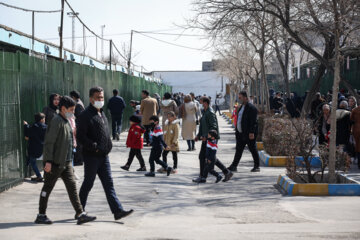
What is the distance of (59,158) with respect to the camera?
7594 millimetres

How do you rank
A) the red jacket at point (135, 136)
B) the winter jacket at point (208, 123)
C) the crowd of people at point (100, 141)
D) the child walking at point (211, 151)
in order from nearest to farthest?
the crowd of people at point (100, 141), the child walking at point (211, 151), the winter jacket at point (208, 123), the red jacket at point (135, 136)

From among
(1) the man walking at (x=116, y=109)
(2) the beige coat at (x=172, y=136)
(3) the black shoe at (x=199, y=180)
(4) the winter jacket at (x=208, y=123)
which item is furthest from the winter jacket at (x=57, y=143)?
(1) the man walking at (x=116, y=109)

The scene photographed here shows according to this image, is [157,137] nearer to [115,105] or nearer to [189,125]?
[189,125]

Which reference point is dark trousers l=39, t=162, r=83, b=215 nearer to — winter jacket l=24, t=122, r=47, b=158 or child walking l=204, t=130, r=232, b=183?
winter jacket l=24, t=122, r=47, b=158

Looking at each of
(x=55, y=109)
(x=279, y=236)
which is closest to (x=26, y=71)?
(x=55, y=109)

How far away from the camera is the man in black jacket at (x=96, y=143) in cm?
779

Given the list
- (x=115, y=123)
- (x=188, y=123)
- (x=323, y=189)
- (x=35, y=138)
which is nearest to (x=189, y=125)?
(x=188, y=123)

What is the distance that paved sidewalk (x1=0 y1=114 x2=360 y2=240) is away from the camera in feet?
23.4

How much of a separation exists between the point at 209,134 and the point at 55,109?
120 inches

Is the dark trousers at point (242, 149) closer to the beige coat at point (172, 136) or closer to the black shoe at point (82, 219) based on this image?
the beige coat at point (172, 136)

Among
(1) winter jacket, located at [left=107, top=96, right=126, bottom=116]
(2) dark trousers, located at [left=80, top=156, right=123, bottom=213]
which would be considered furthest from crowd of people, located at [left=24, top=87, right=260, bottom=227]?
(1) winter jacket, located at [left=107, top=96, right=126, bottom=116]

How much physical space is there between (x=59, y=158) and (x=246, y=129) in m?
6.68

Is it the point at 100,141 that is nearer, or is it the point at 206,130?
the point at 100,141

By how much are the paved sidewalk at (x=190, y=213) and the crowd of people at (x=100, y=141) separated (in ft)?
1.10
